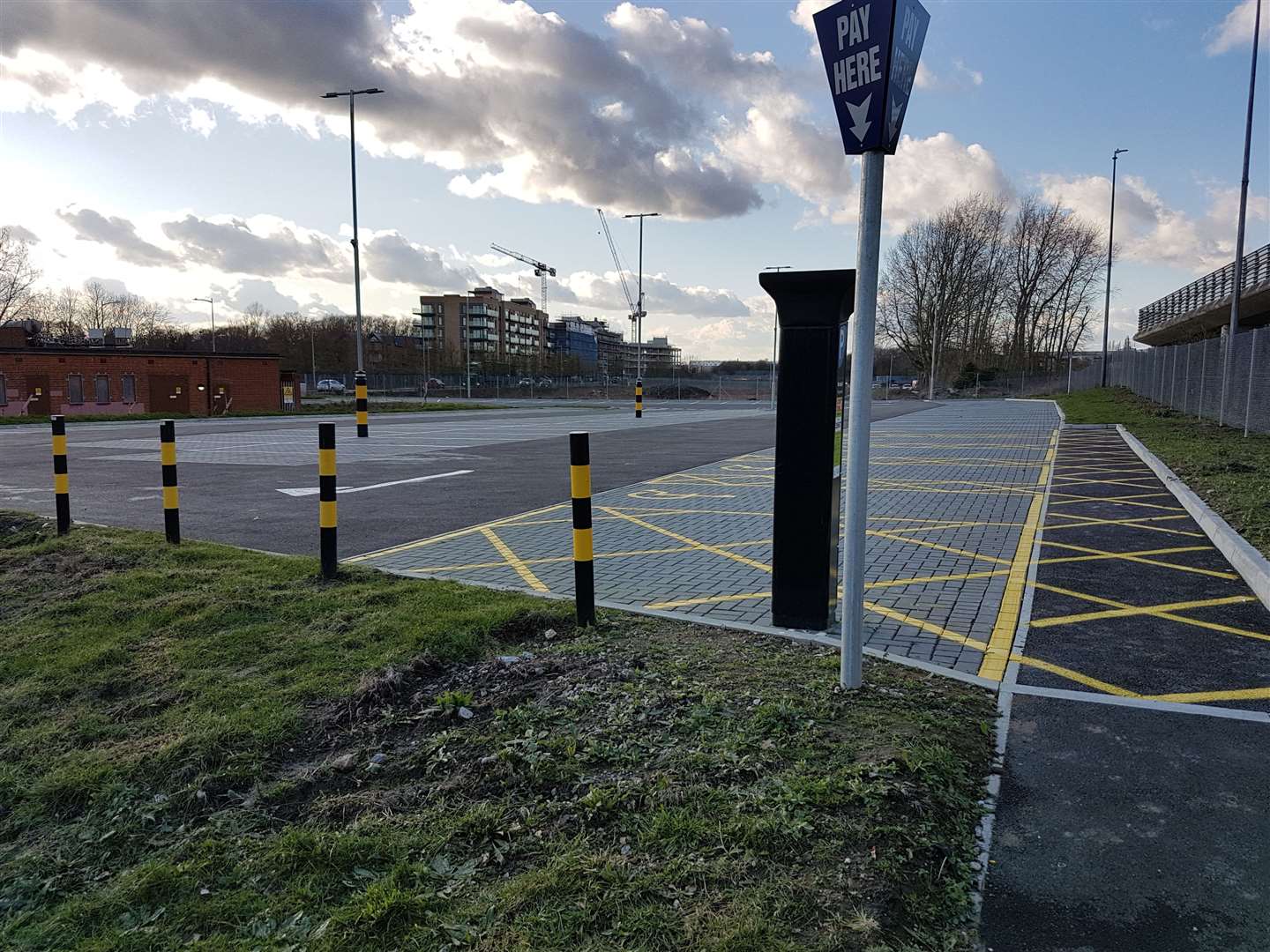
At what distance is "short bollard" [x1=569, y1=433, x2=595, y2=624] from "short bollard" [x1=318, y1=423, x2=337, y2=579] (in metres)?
2.20

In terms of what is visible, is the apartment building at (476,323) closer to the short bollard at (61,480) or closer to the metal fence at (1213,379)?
the metal fence at (1213,379)

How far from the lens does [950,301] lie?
6962 centimetres

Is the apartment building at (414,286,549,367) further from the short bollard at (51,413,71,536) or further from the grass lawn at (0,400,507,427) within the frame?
the short bollard at (51,413,71,536)

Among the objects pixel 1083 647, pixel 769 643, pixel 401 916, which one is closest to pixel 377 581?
pixel 769 643

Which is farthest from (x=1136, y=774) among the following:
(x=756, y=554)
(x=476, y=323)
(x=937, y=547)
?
(x=476, y=323)

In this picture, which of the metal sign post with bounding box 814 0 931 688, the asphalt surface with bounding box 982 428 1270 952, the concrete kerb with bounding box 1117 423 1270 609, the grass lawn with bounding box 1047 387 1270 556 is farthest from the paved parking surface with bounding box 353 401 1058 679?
the grass lawn with bounding box 1047 387 1270 556

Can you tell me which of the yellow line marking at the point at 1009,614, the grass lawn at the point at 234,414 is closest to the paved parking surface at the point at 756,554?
the yellow line marking at the point at 1009,614

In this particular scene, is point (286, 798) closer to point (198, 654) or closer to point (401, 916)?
point (401, 916)

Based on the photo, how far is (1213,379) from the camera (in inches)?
941

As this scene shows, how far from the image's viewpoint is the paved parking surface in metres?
5.57

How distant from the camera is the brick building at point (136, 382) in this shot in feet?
131

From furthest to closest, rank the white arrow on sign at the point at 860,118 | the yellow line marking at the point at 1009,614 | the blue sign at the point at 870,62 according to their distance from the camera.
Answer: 1. the yellow line marking at the point at 1009,614
2. the white arrow on sign at the point at 860,118
3. the blue sign at the point at 870,62

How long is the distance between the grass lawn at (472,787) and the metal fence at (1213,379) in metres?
18.8

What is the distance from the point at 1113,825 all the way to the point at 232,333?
12762 cm
